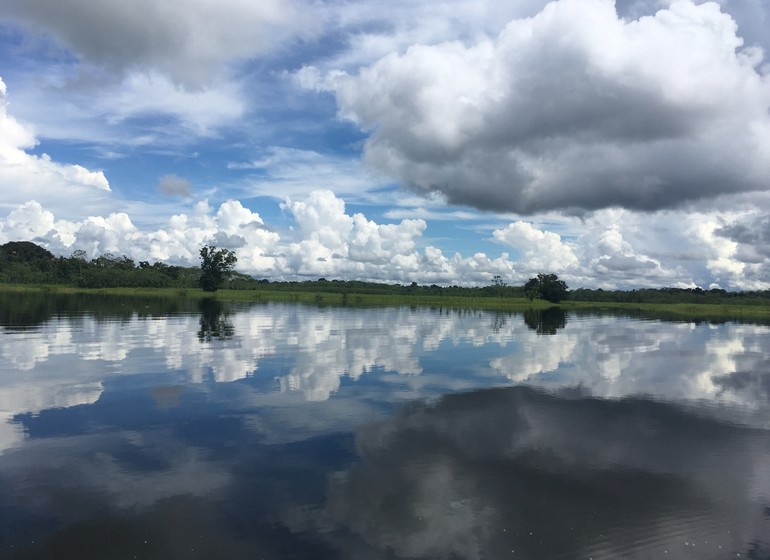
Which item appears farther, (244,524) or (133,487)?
(133,487)

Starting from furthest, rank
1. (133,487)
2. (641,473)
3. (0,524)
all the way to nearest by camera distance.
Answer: (641,473)
(133,487)
(0,524)

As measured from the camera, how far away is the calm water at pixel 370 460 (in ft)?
33.9

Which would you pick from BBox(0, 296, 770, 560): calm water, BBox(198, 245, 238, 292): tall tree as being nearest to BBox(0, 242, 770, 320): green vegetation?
BBox(198, 245, 238, 292): tall tree

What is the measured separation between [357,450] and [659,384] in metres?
20.6

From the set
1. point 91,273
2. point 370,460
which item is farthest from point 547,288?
point 370,460

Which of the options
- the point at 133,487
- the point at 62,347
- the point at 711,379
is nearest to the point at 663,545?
the point at 133,487

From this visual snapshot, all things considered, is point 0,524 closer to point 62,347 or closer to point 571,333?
point 62,347

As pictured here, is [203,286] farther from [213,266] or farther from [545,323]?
[545,323]

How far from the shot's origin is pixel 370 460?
14.5 meters

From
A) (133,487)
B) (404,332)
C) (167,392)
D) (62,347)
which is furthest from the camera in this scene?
(404,332)

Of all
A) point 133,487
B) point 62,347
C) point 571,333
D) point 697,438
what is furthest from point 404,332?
point 133,487

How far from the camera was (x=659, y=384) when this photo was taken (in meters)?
28.2

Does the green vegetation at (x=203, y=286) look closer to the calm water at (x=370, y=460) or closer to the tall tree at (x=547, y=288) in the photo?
the tall tree at (x=547, y=288)

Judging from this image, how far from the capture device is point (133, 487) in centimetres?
1234
